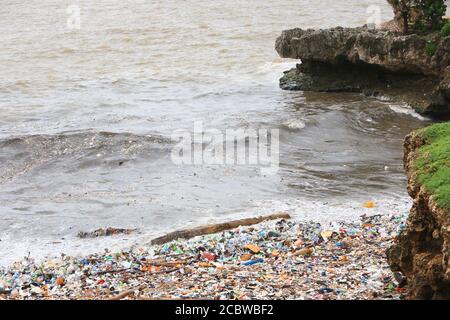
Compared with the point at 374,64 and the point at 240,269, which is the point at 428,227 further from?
the point at 374,64

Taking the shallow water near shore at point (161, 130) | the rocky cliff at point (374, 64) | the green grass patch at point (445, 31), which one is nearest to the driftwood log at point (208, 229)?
the shallow water near shore at point (161, 130)

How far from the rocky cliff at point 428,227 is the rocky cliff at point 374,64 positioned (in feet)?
32.3

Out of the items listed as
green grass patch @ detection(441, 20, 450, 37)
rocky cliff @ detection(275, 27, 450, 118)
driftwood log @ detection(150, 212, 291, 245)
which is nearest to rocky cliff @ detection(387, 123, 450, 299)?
driftwood log @ detection(150, 212, 291, 245)

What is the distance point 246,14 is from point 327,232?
90.9 feet

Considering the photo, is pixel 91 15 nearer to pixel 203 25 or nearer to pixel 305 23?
pixel 203 25

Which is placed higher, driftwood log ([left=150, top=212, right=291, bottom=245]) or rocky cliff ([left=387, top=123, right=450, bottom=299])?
rocky cliff ([left=387, top=123, right=450, bottom=299])

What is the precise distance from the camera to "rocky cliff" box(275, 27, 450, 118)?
16.7 meters

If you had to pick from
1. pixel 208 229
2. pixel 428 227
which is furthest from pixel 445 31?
pixel 428 227

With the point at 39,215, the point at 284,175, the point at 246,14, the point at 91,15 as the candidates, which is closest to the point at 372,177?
the point at 284,175

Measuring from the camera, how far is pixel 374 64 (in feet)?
59.6

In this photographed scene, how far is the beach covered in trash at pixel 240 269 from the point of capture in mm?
6848

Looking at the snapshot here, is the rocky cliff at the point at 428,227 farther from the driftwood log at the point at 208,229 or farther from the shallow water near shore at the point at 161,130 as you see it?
the shallow water near shore at the point at 161,130

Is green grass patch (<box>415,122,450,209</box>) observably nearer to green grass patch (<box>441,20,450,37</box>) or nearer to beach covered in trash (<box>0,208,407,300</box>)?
beach covered in trash (<box>0,208,407,300</box>)

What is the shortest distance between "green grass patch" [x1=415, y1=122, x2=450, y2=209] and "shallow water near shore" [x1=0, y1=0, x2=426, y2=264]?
122 inches
